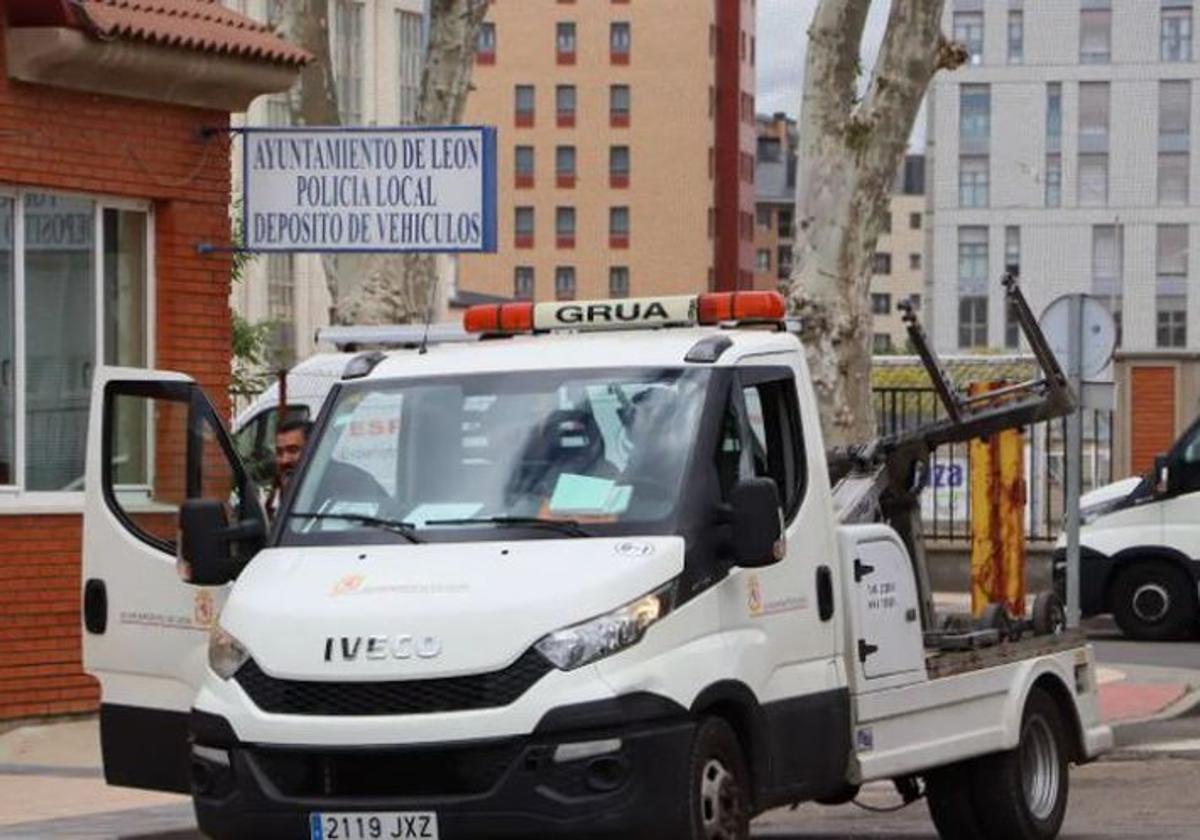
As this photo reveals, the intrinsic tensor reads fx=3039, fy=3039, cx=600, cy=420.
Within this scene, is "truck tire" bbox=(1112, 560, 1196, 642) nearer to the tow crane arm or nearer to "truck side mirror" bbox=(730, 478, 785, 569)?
the tow crane arm

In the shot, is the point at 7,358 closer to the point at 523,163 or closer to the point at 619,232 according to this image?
the point at 619,232

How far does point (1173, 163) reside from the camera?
383 feet

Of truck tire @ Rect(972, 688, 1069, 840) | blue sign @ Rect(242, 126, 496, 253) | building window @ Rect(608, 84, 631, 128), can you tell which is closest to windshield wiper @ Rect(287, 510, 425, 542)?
truck tire @ Rect(972, 688, 1069, 840)

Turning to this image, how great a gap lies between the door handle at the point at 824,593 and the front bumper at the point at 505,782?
1150 mm

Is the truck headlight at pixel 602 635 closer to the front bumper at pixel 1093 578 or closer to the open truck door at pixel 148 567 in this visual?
the open truck door at pixel 148 567

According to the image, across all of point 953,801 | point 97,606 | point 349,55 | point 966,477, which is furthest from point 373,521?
point 349,55

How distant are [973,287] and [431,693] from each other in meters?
112

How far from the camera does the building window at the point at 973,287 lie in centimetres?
11988

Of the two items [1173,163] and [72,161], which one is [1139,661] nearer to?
[72,161]

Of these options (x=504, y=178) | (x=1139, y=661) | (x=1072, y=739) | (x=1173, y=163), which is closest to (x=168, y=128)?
(x=1072, y=739)

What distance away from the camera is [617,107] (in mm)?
131750

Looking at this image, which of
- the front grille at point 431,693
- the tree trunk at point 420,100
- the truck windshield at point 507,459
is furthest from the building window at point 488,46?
the front grille at point 431,693

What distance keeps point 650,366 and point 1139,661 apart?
14.5 m

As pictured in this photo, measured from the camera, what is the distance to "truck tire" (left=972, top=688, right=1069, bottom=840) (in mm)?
12227
